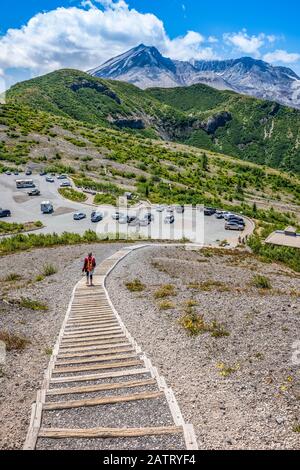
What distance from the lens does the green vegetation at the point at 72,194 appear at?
73956 mm

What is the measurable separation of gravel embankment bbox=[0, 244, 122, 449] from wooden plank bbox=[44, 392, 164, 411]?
0.64 metres

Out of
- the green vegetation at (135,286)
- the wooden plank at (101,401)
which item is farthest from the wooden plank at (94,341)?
the green vegetation at (135,286)

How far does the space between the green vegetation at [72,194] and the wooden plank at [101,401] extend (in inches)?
2651

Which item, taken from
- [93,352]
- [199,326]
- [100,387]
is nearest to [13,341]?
[93,352]

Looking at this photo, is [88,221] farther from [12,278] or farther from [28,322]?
[28,322]

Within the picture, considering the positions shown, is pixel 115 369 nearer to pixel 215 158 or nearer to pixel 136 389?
pixel 136 389

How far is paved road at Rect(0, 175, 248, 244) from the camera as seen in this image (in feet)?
182

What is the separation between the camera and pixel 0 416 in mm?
8023

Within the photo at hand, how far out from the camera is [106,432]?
22.2ft

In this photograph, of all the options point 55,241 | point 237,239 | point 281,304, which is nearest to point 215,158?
point 237,239

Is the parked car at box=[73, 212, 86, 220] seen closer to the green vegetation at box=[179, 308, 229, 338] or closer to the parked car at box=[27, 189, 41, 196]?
the parked car at box=[27, 189, 41, 196]

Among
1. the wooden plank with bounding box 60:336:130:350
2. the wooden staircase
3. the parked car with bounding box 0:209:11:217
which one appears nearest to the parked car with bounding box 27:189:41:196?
the parked car with bounding box 0:209:11:217

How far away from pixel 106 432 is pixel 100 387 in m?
1.79

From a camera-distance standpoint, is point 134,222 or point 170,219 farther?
point 170,219
